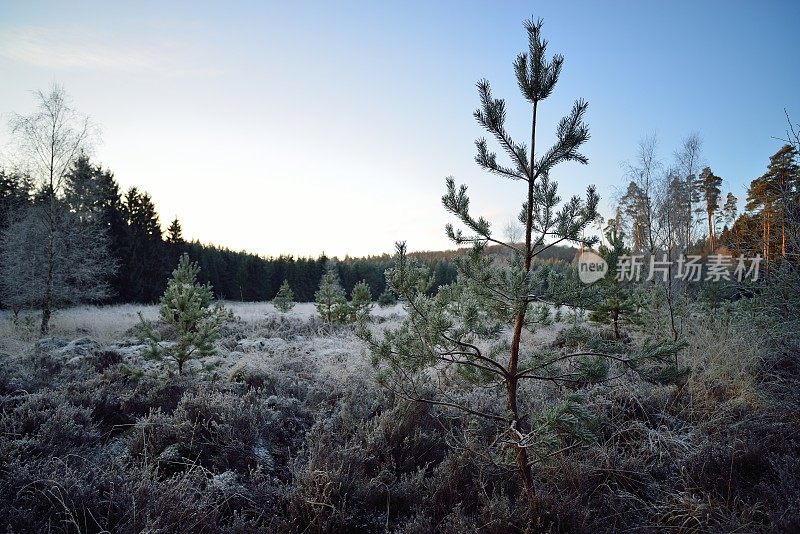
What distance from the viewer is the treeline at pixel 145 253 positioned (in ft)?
49.4

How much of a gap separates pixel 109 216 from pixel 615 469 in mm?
32492

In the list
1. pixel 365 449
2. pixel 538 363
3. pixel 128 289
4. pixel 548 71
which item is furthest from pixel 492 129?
pixel 128 289

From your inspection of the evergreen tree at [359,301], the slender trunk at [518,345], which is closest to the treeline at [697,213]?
the slender trunk at [518,345]

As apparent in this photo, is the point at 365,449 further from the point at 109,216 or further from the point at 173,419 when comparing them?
the point at 109,216

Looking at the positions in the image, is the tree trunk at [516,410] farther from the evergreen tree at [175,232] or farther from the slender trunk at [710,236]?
the evergreen tree at [175,232]

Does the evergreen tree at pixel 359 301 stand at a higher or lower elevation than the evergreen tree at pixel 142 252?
lower


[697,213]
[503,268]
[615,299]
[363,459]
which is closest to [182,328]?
[363,459]

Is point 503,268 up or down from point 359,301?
up

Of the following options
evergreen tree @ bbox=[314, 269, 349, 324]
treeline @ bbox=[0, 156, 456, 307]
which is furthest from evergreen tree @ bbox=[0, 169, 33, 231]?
evergreen tree @ bbox=[314, 269, 349, 324]

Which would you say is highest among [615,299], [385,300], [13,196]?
[13,196]

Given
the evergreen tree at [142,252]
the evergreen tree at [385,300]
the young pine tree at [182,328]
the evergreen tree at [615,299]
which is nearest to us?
the young pine tree at [182,328]

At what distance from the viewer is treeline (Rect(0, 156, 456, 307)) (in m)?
15.1

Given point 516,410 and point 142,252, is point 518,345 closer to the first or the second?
point 516,410

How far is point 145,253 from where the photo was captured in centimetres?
2758
